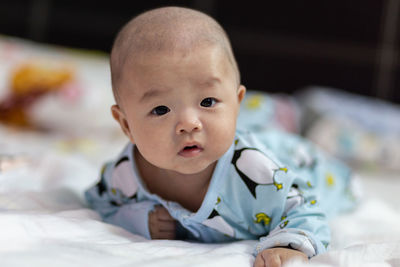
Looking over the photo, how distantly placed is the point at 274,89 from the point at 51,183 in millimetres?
1402

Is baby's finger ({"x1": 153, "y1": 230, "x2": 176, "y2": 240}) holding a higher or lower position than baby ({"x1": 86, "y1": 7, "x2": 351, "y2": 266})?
lower

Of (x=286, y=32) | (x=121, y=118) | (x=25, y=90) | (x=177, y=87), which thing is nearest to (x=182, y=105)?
(x=177, y=87)

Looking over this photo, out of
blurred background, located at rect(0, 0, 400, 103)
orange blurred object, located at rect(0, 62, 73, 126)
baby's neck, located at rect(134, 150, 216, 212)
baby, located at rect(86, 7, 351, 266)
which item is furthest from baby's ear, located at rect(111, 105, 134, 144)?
blurred background, located at rect(0, 0, 400, 103)

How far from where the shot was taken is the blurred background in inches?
90.6

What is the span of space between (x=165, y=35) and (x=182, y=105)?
0.12 meters

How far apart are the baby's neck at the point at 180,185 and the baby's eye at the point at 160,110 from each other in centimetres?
17

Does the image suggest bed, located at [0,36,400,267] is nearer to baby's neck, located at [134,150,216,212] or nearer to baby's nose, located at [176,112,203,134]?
baby's neck, located at [134,150,216,212]

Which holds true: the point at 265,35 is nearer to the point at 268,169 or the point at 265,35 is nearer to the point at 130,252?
the point at 268,169

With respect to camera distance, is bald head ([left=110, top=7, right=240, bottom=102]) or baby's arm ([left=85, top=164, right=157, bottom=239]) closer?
bald head ([left=110, top=7, right=240, bottom=102])

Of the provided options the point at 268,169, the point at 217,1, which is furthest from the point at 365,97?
the point at 268,169

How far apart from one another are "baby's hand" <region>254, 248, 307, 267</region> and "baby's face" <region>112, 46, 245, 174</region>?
0.59ft

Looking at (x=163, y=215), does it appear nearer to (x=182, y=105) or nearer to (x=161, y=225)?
(x=161, y=225)

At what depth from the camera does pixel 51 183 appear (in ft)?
4.18

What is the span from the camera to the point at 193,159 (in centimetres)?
86
